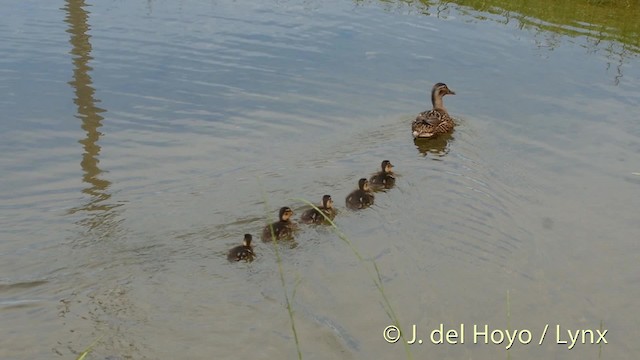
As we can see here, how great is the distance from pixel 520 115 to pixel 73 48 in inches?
245

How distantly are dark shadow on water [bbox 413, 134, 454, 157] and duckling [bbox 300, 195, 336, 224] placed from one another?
2.45m

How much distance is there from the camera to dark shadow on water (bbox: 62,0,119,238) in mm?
7742

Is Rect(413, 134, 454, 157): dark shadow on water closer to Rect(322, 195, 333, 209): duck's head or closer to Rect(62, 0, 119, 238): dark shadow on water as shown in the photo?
Rect(322, 195, 333, 209): duck's head

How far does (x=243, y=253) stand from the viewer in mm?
7078

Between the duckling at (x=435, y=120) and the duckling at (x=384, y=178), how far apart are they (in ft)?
4.75

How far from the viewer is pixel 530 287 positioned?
7.05 meters

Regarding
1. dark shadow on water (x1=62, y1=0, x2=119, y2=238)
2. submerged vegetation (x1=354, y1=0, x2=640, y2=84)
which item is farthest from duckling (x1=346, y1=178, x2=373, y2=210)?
submerged vegetation (x1=354, y1=0, x2=640, y2=84)

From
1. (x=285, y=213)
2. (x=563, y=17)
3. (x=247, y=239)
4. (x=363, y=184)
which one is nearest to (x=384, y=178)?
(x=363, y=184)

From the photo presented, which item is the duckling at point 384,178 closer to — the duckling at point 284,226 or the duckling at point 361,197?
the duckling at point 361,197

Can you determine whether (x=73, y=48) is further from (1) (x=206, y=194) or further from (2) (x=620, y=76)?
(2) (x=620, y=76)

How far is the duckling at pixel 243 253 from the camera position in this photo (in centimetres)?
707

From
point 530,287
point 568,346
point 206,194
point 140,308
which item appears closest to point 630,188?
point 530,287

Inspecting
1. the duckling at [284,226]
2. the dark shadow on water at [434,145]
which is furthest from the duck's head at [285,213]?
the dark shadow on water at [434,145]

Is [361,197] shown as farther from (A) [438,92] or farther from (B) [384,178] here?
(A) [438,92]
